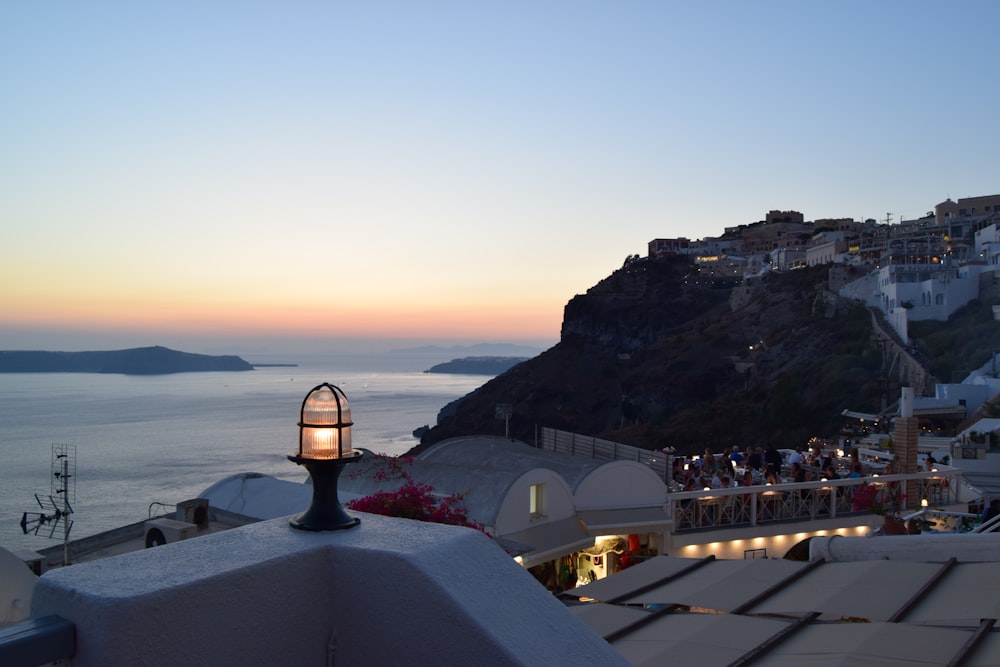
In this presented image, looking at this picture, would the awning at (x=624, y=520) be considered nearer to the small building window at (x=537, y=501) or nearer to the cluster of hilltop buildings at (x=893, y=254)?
the small building window at (x=537, y=501)

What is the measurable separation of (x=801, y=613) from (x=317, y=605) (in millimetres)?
3518

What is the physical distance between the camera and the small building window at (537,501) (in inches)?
516

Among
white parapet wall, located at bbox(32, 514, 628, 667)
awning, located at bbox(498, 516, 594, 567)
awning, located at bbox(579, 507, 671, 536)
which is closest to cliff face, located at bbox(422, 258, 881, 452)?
awning, located at bbox(579, 507, 671, 536)

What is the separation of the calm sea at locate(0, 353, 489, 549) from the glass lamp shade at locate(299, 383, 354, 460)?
29713 mm

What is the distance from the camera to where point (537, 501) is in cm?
1320

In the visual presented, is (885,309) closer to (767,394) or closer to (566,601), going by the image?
(767,394)

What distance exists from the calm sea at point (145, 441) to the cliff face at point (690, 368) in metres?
16.8

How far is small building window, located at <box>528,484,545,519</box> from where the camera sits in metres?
13.1

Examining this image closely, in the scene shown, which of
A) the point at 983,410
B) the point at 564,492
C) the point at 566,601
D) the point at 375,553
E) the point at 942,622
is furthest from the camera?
the point at 983,410

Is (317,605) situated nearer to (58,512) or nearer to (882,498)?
(58,512)

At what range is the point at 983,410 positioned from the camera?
1399 inches

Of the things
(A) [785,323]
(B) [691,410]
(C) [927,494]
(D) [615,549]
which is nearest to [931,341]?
(B) [691,410]

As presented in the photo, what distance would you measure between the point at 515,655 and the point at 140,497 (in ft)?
194

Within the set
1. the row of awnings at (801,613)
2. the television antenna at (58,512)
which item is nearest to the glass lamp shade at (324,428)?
the row of awnings at (801,613)
